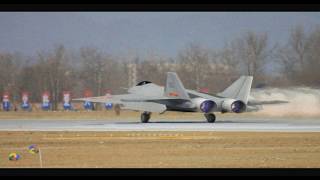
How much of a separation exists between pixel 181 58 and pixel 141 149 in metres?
42.6

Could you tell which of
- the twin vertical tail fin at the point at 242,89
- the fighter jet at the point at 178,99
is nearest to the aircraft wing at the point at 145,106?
the fighter jet at the point at 178,99

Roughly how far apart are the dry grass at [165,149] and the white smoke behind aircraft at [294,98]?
9160 mm

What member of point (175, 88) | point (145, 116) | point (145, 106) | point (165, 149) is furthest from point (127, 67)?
point (165, 149)

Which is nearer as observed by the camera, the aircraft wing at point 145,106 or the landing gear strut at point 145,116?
the aircraft wing at point 145,106

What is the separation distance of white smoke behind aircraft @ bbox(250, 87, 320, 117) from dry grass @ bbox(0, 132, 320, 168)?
9.16 m

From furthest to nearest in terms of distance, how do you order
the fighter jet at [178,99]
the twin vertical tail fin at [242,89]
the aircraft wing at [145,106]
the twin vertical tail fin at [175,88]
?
the twin vertical tail fin at [175,88]
the aircraft wing at [145,106]
the fighter jet at [178,99]
the twin vertical tail fin at [242,89]

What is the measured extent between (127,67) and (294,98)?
24.0m

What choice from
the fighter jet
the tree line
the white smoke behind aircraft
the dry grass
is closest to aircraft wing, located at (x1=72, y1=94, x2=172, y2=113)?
the fighter jet

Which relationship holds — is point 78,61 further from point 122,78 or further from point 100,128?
point 100,128

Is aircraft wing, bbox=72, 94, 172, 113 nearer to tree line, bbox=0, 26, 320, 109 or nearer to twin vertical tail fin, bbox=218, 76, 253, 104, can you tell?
twin vertical tail fin, bbox=218, 76, 253, 104

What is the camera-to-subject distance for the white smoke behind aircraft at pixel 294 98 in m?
39.5

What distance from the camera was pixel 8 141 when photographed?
27.7m

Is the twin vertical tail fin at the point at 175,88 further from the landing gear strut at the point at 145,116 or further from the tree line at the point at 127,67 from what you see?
the tree line at the point at 127,67
